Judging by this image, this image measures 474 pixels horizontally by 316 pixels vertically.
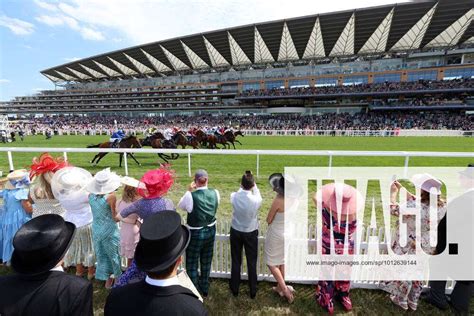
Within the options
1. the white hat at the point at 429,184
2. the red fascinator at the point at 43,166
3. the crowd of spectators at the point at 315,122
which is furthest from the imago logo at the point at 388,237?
the crowd of spectators at the point at 315,122

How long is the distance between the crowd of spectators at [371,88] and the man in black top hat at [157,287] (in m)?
52.6

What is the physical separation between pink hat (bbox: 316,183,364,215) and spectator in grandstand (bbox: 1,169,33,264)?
3579mm

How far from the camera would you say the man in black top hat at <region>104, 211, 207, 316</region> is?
1230mm

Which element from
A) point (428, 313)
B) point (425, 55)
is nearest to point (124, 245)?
point (428, 313)

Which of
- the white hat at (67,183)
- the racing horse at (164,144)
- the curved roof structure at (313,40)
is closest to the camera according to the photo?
the white hat at (67,183)

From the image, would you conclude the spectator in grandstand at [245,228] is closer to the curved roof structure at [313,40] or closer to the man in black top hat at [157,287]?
the man in black top hat at [157,287]

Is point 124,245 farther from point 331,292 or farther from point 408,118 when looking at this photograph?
point 408,118

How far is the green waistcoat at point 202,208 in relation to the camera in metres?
2.62

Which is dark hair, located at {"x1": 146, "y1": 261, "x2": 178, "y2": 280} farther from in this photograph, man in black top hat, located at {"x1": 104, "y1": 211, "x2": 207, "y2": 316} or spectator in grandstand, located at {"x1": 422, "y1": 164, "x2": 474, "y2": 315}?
spectator in grandstand, located at {"x1": 422, "y1": 164, "x2": 474, "y2": 315}

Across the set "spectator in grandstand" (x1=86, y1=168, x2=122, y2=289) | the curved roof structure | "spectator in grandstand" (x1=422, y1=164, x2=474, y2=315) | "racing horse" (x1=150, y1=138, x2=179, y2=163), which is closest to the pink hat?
"spectator in grandstand" (x1=422, y1=164, x2=474, y2=315)

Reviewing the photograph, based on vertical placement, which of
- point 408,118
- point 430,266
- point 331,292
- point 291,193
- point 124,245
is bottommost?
point 331,292

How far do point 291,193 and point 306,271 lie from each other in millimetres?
1170

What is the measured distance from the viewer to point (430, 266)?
2.76 meters

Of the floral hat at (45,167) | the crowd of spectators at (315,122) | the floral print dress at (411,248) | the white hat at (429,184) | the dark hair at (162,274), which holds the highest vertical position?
the crowd of spectators at (315,122)
